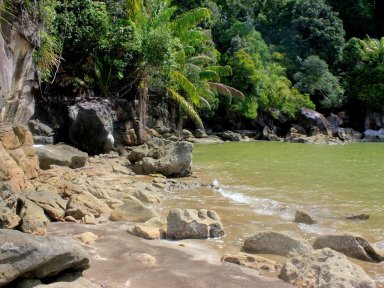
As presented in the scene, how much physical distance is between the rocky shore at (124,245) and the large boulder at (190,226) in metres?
0.01

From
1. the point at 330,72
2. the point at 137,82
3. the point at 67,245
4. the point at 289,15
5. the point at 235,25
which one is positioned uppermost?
the point at 289,15

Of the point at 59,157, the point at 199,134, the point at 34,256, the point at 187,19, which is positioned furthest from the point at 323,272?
the point at 199,134

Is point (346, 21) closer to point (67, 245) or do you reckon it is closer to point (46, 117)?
point (46, 117)

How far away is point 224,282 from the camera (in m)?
4.28

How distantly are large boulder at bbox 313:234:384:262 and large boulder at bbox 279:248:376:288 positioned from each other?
1088 millimetres

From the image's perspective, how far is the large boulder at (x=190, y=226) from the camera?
6.02 m

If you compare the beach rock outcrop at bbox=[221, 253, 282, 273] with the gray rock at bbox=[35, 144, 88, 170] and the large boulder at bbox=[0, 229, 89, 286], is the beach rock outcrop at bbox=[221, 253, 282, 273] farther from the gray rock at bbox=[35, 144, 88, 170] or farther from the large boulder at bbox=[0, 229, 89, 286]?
the gray rock at bbox=[35, 144, 88, 170]

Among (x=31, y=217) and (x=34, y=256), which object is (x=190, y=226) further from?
(x=34, y=256)

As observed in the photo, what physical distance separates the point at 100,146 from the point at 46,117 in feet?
7.55

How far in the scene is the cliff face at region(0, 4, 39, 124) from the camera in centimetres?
862

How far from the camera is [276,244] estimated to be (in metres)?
5.54

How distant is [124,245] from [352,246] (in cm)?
286

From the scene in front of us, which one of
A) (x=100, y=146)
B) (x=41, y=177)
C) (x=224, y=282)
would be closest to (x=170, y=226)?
(x=224, y=282)

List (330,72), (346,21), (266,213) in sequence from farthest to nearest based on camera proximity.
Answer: (346,21)
(330,72)
(266,213)
